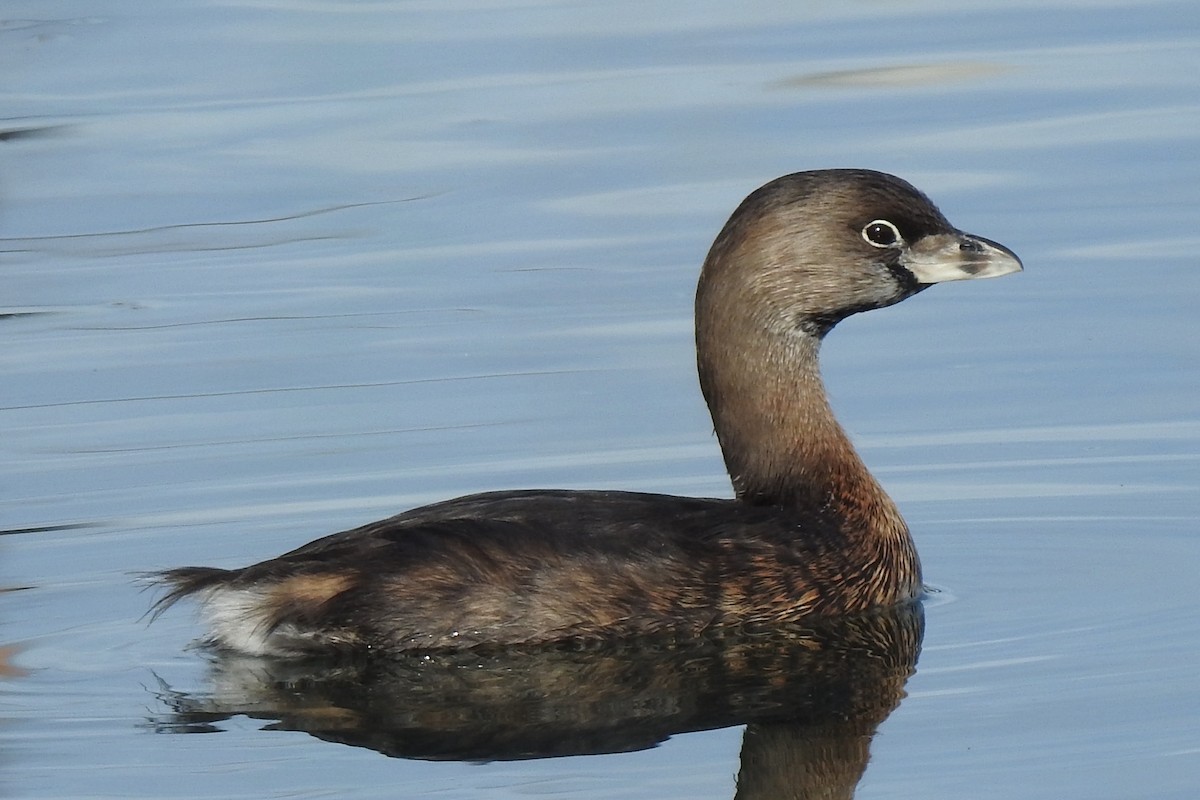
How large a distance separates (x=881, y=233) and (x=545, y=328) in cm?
283

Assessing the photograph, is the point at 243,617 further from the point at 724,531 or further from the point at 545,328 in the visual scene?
the point at 545,328

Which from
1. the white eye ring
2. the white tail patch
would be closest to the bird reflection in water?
the white tail patch

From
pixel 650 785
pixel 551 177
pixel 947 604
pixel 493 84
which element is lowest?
pixel 650 785

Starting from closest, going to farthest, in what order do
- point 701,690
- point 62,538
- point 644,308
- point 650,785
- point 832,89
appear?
point 650,785 → point 701,690 → point 62,538 → point 644,308 → point 832,89

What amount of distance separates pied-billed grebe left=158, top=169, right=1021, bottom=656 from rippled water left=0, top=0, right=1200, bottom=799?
0.29m

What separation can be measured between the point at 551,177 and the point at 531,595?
5.83m

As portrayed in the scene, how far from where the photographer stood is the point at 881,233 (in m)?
8.90

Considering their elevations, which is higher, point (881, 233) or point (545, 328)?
point (545, 328)

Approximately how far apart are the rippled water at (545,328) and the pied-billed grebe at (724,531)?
0.94ft

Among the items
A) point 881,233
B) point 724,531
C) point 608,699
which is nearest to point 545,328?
point 881,233

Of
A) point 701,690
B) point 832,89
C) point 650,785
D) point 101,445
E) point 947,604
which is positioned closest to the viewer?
point 650,785

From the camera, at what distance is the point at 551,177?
13555 millimetres

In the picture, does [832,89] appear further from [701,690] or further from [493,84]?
[701,690]

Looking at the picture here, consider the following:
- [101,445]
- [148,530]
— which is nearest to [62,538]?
[148,530]
